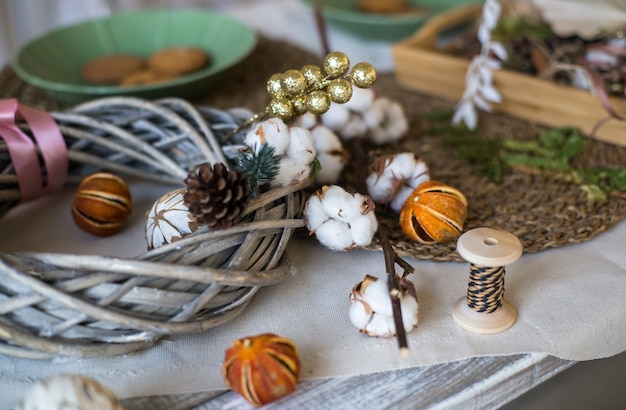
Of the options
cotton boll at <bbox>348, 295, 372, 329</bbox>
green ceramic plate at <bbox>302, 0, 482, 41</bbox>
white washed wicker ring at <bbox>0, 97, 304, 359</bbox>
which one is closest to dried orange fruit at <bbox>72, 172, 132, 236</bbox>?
white washed wicker ring at <bbox>0, 97, 304, 359</bbox>

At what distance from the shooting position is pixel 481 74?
2.64 ft

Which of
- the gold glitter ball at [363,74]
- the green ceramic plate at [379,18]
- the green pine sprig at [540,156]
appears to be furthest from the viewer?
the green ceramic plate at [379,18]

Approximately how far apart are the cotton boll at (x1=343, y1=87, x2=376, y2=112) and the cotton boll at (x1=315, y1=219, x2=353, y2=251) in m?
0.21

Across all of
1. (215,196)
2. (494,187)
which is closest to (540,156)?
(494,187)

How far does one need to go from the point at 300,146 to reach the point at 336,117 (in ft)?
0.59

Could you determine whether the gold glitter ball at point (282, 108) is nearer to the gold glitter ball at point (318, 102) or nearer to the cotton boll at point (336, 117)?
the gold glitter ball at point (318, 102)

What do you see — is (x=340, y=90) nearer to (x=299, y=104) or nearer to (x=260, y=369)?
(x=299, y=104)

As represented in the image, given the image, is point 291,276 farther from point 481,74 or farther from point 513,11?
point 513,11

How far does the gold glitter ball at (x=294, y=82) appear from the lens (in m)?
0.55

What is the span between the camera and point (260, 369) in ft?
1.45

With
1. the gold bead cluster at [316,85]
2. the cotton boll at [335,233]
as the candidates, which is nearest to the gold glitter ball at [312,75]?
the gold bead cluster at [316,85]

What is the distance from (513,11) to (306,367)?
2.60 ft

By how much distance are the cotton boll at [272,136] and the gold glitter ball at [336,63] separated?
0.21 feet

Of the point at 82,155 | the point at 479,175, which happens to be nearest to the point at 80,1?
the point at 82,155
